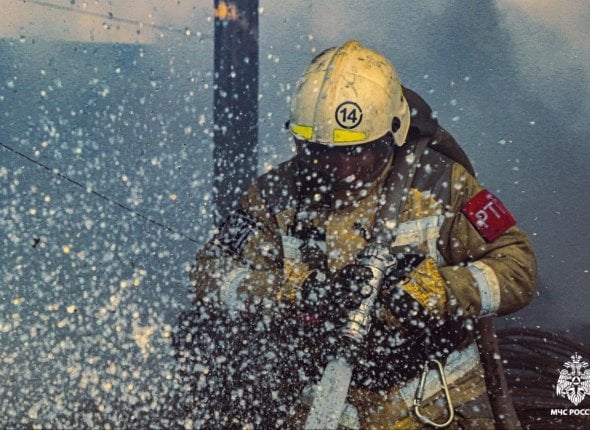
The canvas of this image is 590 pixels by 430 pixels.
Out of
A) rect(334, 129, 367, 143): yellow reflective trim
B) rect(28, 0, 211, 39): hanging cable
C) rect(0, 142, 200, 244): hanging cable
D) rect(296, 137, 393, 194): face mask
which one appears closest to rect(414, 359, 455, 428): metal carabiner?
rect(296, 137, 393, 194): face mask

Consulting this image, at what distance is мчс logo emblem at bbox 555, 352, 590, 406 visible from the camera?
5.74 meters

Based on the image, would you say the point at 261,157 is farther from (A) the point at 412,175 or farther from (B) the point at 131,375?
(A) the point at 412,175

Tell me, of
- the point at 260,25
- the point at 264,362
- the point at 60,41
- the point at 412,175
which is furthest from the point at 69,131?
the point at 412,175

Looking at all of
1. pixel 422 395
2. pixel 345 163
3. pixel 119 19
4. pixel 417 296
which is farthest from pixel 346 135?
pixel 119 19

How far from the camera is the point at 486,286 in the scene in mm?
3303

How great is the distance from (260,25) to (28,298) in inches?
92.8

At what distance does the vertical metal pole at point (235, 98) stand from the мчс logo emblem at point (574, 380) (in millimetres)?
2373

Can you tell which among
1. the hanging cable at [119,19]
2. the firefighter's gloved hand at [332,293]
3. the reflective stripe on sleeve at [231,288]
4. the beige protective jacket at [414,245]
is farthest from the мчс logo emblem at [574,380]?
the hanging cable at [119,19]

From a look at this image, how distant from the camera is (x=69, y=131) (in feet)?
19.4

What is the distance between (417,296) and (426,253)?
1.07 feet

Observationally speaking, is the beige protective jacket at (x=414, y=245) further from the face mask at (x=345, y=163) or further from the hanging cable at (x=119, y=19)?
the hanging cable at (x=119, y=19)

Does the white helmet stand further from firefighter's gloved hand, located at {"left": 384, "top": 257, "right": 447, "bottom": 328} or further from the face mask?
firefighter's gloved hand, located at {"left": 384, "top": 257, "right": 447, "bottom": 328}

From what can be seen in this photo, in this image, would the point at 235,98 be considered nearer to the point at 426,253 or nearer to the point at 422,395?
the point at 426,253

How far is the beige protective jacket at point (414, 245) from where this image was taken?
3342 millimetres
